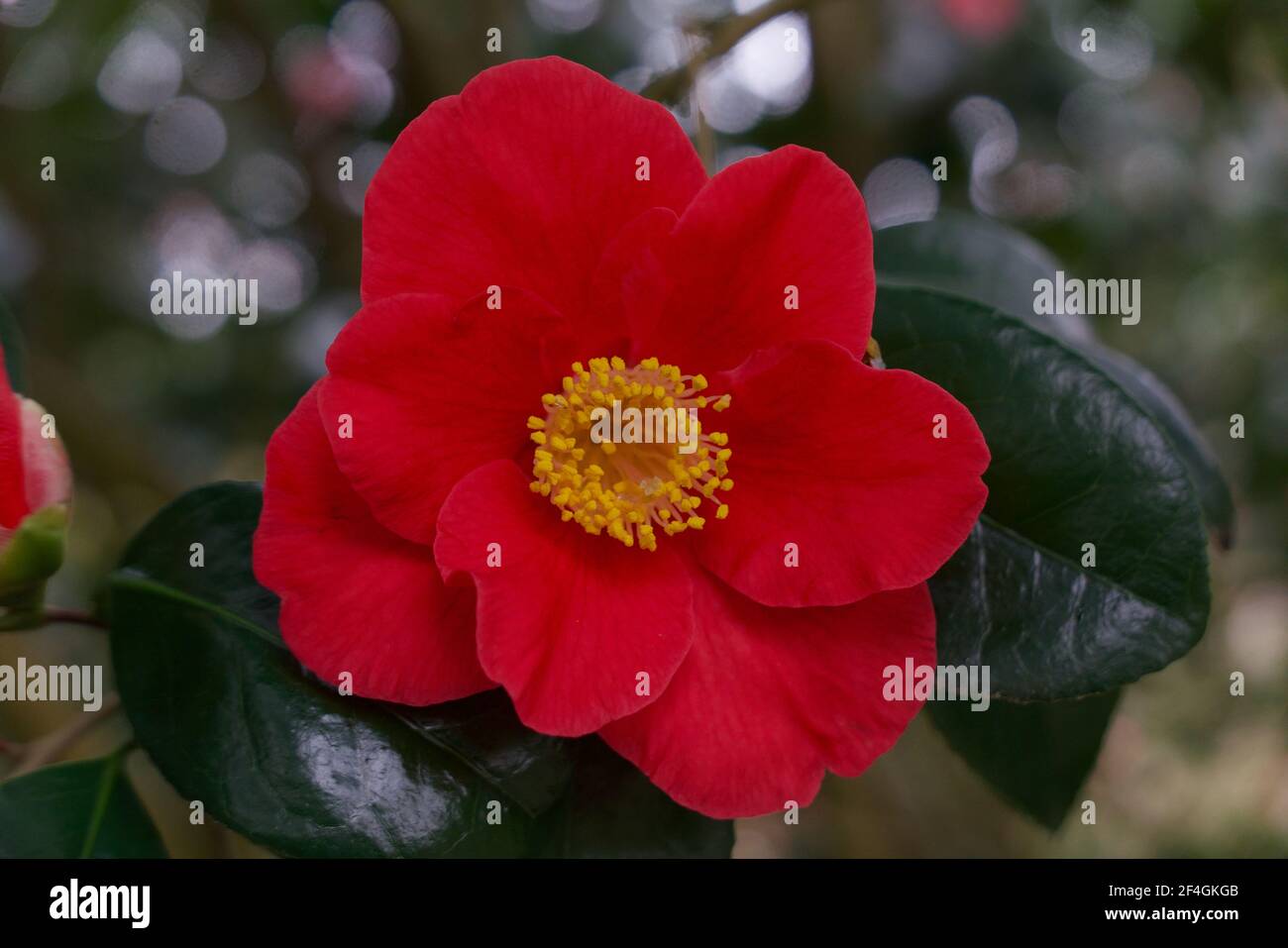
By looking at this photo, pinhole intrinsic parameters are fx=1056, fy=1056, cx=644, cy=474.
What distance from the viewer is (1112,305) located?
1.39 meters

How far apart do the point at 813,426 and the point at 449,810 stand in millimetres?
361

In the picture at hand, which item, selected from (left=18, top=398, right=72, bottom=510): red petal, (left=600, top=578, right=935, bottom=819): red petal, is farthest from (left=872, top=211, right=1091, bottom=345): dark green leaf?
(left=18, top=398, right=72, bottom=510): red petal

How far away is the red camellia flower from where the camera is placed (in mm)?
681

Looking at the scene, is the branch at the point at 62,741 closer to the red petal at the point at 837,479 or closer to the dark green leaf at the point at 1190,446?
the red petal at the point at 837,479

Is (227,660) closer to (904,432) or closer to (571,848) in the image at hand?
(571,848)

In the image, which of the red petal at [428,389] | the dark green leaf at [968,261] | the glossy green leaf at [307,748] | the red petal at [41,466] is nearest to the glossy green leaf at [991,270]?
the dark green leaf at [968,261]

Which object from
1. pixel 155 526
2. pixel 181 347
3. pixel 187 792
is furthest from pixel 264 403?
pixel 187 792

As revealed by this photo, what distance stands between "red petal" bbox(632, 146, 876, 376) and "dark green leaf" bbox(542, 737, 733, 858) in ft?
1.12

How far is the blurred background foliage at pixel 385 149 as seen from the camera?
5.87 ft

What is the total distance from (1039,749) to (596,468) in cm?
50

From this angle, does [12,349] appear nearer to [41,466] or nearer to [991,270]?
[41,466]

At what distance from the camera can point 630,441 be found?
797 millimetres

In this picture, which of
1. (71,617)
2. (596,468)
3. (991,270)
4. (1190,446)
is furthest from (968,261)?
(71,617)

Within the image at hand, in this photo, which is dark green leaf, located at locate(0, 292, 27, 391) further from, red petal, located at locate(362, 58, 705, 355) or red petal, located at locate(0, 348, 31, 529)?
red petal, located at locate(362, 58, 705, 355)
